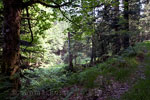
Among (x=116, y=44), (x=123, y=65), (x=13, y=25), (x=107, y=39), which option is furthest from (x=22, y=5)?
(x=116, y=44)

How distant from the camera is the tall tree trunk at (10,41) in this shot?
8.65 ft

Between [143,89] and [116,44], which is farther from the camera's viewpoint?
[116,44]

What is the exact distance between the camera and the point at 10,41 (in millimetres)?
2680

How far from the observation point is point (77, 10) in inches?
163

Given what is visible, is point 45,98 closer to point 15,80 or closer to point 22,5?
point 15,80

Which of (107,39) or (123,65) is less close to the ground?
(107,39)

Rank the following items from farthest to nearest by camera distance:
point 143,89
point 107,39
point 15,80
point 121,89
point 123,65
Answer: point 107,39
point 123,65
point 121,89
point 143,89
point 15,80

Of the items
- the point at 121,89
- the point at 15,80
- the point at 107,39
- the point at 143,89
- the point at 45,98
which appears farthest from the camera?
the point at 107,39

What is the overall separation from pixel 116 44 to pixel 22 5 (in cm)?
867

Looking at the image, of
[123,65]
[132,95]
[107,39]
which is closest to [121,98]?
[132,95]

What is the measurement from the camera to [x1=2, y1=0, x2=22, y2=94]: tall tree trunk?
8.65ft

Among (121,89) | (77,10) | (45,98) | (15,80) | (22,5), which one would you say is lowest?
(45,98)

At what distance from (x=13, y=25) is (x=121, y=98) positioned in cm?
374

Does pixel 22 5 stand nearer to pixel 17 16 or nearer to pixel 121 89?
pixel 17 16
